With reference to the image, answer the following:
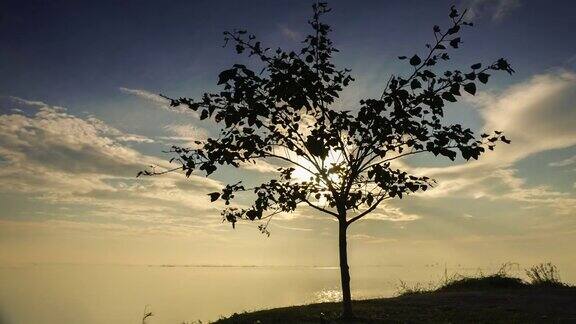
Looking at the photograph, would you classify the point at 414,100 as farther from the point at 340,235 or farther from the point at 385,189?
the point at 340,235

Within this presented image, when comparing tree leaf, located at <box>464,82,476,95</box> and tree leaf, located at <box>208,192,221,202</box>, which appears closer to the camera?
tree leaf, located at <box>464,82,476,95</box>

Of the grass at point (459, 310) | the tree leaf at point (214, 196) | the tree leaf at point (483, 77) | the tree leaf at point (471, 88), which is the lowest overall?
the grass at point (459, 310)

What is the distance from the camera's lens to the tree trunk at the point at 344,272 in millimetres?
13180

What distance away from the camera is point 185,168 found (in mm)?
11172

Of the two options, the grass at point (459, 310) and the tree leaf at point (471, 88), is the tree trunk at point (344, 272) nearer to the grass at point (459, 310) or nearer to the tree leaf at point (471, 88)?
the grass at point (459, 310)

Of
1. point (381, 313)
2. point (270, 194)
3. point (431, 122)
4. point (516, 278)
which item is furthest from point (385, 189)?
point (516, 278)

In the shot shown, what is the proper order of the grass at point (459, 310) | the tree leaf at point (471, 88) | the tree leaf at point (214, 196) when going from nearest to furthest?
the tree leaf at point (471, 88) < the tree leaf at point (214, 196) < the grass at point (459, 310)

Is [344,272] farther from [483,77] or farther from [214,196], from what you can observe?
[483,77]

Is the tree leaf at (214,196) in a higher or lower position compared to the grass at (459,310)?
higher

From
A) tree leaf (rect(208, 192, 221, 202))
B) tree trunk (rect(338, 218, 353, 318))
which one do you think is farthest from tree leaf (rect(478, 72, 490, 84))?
tree leaf (rect(208, 192, 221, 202))

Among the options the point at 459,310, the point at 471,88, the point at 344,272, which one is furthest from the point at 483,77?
the point at 459,310

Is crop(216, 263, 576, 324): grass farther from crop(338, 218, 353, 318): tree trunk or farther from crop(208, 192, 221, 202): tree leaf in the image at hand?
Result: crop(208, 192, 221, 202): tree leaf

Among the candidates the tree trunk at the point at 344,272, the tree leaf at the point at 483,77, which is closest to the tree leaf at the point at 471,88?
the tree leaf at the point at 483,77

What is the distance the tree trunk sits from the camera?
13180mm
